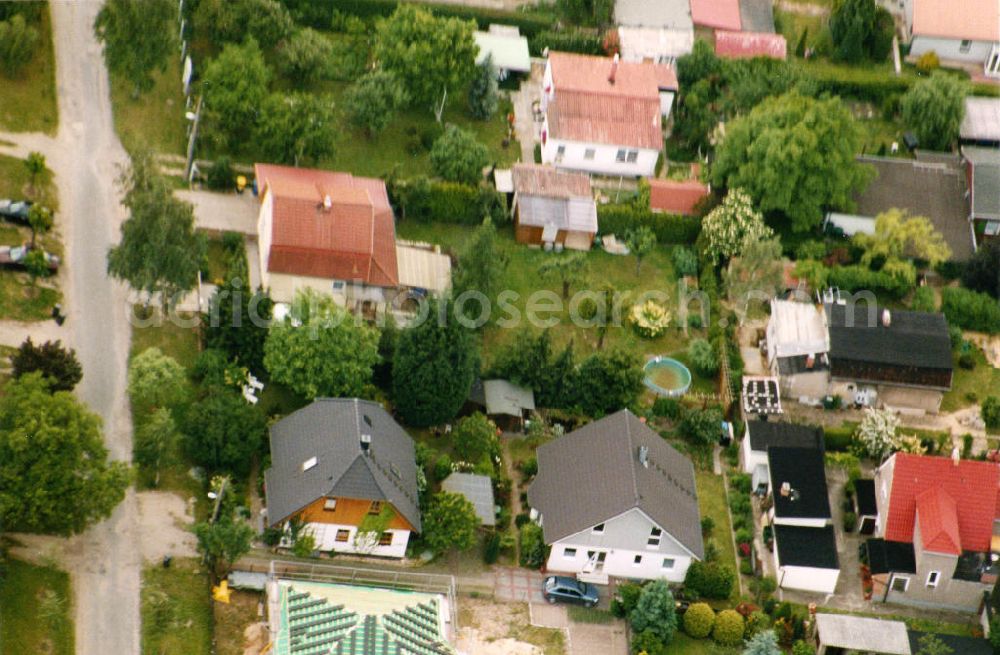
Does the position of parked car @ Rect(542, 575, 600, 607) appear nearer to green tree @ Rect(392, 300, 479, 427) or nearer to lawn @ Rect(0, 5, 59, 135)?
green tree @ Rect(392, 300, 479, 427)

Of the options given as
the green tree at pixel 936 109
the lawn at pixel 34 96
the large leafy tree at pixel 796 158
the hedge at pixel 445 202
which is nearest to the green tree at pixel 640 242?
the large leafy tree at pixel 796 158

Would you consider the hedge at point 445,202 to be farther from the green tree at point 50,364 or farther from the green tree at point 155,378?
the green tree at point 50,364

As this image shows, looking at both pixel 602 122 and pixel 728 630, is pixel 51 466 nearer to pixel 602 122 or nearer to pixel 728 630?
pixel 728 630

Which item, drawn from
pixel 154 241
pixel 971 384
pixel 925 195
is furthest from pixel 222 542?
pixel 925 195

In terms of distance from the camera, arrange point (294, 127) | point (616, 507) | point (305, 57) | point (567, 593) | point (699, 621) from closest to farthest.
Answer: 1. point (699, 621)
2. point (567, 593)
3. point (616, 507)
4. point (294, 127)
5. point (305, 57)

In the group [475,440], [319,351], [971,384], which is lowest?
[475,440]

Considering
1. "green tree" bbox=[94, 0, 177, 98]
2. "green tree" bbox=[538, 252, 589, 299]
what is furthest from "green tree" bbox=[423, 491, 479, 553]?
"green tree" bbox=[94, 0, 177, 98]

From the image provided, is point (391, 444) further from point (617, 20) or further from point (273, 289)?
point (617, 20)
